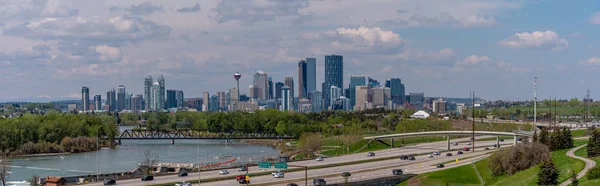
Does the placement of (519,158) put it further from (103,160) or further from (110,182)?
(103,160)

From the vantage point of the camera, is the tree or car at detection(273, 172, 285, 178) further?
car at detection(273, 172, 285, 178)

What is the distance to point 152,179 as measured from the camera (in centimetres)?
6116

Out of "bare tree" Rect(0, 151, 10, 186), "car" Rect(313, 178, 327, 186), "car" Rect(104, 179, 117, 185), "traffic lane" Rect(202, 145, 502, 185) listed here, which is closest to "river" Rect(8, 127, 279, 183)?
"bare tree" Rect(0, 151, 10, 186)

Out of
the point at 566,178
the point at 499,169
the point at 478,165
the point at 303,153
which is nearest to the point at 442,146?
the point at 303,153

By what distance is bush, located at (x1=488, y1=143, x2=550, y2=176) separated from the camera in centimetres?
5859

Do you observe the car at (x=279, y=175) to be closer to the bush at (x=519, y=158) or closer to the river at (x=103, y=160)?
the bush at (x=519, y=158)

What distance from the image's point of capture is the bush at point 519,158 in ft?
192

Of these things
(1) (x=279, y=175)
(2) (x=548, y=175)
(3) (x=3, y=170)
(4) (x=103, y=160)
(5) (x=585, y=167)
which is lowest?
(4) (x=103, y=160)

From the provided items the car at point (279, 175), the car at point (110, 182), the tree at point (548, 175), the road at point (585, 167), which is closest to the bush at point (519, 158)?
the road at point (585, 167)

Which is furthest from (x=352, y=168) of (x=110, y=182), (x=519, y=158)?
(x=110, y=182)

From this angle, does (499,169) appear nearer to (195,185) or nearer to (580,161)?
(580,161)

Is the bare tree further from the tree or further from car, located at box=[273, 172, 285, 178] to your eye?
the tree

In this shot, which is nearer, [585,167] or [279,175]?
[585,167]

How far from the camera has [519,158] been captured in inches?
2350
